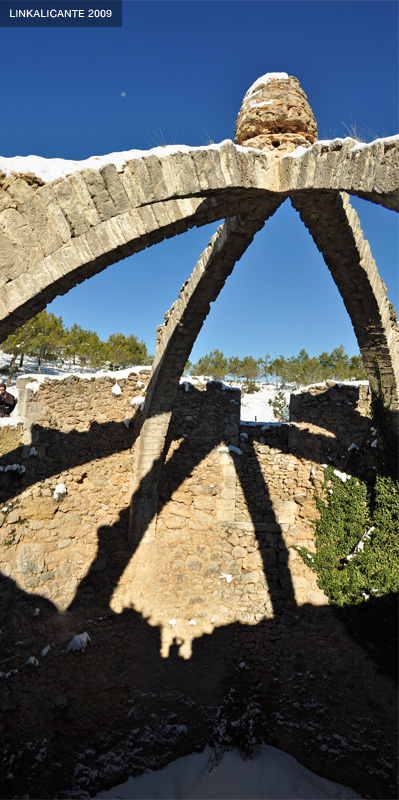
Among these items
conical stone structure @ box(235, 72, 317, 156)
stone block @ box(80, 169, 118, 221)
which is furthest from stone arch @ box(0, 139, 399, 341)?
conical stone structure @ box(235, 72, 317, 156)

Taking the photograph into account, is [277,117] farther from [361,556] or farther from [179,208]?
[361,556]

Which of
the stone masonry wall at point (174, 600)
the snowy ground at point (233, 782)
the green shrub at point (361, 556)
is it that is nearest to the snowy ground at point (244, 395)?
the stone masonry wall at point (174, 600)

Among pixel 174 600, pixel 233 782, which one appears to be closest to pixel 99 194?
pixel 233 782

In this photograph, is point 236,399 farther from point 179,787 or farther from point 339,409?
point 179,787

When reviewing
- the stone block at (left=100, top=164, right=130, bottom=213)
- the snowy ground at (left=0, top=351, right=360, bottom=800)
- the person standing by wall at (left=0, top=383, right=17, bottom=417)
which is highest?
the stone block at (left=100, top=164, right=130, bottom=213)

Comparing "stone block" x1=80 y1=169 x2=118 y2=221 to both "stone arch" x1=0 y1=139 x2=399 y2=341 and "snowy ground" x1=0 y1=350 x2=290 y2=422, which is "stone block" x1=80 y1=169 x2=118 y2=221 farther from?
"snowy ground" x1=0 y1=350 x2=290 y2=422

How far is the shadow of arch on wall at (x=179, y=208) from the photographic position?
9.77ft

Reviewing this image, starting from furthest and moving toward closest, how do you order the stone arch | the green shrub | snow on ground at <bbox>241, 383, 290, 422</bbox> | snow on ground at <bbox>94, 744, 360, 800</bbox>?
snow on ground at <bbox>241, 383, 290, 422</bbox> < the green shrub < snow on ground at <bbox>94, 744, 360, 800</bbox> < the stone arch

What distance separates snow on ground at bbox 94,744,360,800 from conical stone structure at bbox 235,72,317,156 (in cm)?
807

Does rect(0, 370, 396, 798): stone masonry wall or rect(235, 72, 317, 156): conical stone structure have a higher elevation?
rect(235, 72, 317, 156): conical stone structure

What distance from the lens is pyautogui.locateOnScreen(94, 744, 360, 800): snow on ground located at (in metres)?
5.73

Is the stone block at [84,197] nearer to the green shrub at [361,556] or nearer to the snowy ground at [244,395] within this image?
the green shrub at [361,556]

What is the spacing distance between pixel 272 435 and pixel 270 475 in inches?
39.3

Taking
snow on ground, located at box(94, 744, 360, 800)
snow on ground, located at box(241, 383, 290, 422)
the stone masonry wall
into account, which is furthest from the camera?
snow on ground, located at box(241, 383, 290, 422)
